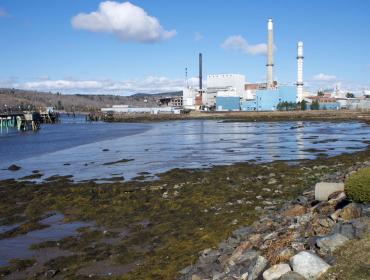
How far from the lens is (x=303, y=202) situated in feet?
40.5

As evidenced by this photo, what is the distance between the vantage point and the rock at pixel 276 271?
6730 mm

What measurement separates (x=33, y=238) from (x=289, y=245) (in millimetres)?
8379

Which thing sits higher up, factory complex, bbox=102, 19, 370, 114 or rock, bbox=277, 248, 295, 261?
factory complex, bbox=102, 19, 370, 114

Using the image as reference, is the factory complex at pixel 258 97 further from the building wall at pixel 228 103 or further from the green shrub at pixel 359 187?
the green shrub at pixel 359 187

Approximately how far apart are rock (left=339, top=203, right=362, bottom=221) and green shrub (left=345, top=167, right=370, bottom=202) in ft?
0.76

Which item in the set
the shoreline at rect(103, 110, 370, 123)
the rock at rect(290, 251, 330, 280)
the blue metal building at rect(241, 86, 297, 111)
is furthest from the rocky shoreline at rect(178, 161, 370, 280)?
the blue metal building at rect(241, 86, 297, 111)

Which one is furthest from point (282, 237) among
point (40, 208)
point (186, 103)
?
point (186, 103)

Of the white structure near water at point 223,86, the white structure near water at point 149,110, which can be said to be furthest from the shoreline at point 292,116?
the white structure near water at point 223,86

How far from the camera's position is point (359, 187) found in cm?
928

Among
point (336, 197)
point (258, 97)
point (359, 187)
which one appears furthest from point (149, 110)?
point (359, 187)

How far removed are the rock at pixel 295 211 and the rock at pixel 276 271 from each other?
4.74 metres

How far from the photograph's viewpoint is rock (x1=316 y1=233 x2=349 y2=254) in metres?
7.11

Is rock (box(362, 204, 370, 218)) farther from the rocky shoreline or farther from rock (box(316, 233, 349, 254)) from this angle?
rock (box(316, 233, 349, 254))

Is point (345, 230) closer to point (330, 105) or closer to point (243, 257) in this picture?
point (243, 257)
